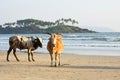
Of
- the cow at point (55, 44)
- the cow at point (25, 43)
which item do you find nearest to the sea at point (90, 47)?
the cow at point (25, 43)

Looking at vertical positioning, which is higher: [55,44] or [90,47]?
[55,44]

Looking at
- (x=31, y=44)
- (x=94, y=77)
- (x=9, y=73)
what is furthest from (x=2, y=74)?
(x=31, y=44)

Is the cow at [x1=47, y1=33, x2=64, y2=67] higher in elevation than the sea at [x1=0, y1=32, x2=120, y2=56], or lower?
higher

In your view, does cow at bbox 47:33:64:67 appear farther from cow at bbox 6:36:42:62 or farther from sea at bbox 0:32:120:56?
sea at bbox 0:32:120:56

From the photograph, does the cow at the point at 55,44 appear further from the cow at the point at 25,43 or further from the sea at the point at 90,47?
the sea at the point at 90,47

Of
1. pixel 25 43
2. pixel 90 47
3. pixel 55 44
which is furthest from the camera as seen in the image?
pixel 90 47

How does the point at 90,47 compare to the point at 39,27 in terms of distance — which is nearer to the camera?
the point at 90,47

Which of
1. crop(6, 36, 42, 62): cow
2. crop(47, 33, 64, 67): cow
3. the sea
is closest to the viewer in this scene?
crop(47, 33, 64, 67): cow

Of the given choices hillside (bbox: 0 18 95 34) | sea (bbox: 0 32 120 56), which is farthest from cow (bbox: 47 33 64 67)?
hillside (bbox: 0 18 95 34)

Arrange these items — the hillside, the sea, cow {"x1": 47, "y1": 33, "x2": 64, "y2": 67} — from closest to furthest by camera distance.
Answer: cow {"x1": 47, "y1": 33, "x2": 64, "y2": 67}
the sea
the hillside

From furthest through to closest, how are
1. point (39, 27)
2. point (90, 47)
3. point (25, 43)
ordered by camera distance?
point (39, 27) < point (90, 47) < point (25, 43)

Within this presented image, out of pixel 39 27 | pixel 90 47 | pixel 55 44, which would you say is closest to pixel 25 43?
pixel 55 44

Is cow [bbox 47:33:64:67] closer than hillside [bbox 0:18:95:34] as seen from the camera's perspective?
Yes

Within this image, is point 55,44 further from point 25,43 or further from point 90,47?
point 90,47
